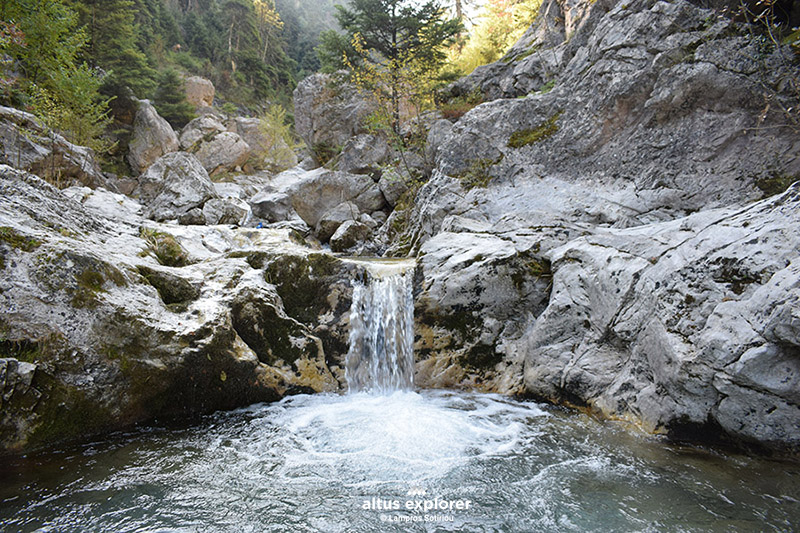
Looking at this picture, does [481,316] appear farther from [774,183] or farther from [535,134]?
[535,134]

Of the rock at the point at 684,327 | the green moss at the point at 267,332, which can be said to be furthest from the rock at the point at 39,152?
the rock at the point at 684,327

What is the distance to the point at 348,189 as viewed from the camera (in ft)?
53.0

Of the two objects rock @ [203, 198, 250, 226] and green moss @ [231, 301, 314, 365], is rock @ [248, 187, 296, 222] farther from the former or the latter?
green moss @ [231, 301, 314, 365]

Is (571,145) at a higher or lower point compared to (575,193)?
higher

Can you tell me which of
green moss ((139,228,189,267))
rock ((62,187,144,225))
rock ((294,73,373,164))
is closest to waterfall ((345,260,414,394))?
green moss ((139,228,189,267))

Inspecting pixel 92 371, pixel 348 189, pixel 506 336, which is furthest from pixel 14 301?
pixel 348 189

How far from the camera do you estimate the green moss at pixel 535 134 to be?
925 cm

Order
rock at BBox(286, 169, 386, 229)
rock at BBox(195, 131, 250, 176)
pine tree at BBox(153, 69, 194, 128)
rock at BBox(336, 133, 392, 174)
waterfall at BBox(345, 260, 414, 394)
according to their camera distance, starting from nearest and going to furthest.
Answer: waterfall at BBox(345, 260, 414, 394) → rock at BBox(286, 169, 386, 229) → rock at BBox(336, 133, 392, 174) → rock at BBox(195, 131, 250, 176) → pine tree at BBox(153, 69, 194, 128)

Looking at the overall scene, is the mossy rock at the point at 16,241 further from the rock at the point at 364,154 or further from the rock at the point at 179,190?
the rock at the point at 364,154

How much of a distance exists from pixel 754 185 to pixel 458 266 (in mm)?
5374

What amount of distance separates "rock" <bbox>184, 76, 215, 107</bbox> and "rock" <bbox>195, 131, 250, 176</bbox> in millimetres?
8656

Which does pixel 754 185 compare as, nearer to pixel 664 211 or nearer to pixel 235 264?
pixel 664 211

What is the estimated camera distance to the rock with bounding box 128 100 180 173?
74.8 feet

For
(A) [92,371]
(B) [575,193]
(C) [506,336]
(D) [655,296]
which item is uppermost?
(B) [575,193]
